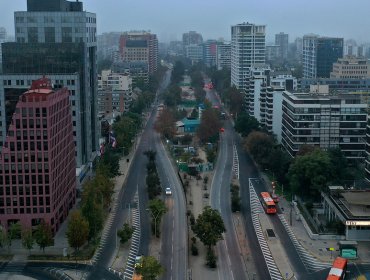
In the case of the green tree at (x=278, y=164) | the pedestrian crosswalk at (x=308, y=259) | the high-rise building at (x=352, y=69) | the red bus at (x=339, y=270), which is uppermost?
the high-rise building at (x=352, y=69)

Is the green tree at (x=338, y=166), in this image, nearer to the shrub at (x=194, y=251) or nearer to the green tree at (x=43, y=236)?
the shrub at (x=194, y=251)

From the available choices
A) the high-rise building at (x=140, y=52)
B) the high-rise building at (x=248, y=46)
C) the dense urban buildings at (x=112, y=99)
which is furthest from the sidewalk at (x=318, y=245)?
the high-rise building at (x=140, y=52)

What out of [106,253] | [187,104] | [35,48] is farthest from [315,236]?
[187,104]

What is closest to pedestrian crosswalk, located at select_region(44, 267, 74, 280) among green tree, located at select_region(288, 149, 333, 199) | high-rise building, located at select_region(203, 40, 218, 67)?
green tree, located at select_region(288, 149, 333, 199)

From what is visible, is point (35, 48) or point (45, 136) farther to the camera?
point (35, 48)

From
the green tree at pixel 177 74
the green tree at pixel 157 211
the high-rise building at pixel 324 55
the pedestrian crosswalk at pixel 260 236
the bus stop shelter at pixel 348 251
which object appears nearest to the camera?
the pedestrian crosswalk at pixel 260 236

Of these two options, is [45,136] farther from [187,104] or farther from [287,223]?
[187,104]

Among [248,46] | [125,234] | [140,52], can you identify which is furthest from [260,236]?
[140,52]
